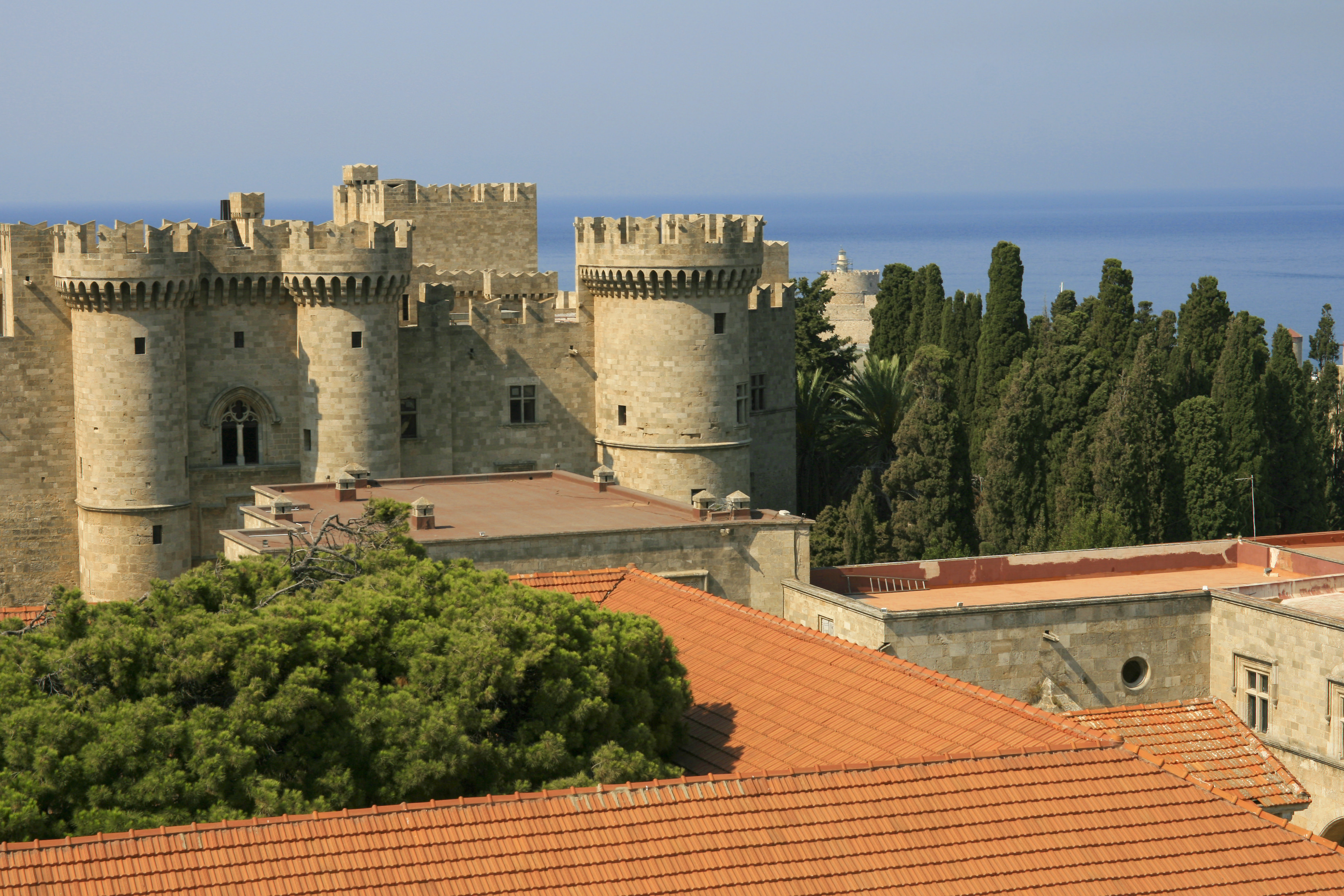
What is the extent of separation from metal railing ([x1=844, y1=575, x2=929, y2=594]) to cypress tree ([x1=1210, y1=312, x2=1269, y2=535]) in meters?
17.7

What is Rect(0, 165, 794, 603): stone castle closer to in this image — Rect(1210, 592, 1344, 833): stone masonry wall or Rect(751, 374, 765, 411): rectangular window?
Rect(751, 374, 765, 411): rectangular window

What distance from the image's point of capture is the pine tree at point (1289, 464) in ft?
186

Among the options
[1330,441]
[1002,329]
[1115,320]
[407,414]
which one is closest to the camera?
[407,414]

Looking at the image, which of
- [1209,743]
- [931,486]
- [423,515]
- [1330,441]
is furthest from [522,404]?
[1330,441]

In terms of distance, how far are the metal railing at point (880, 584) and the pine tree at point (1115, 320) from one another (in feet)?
87.3

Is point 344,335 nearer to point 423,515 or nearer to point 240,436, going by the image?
point 240,436

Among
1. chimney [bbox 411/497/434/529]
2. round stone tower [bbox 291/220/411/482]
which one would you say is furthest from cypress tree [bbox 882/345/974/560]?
chimney [bbox 411/497/434/529]

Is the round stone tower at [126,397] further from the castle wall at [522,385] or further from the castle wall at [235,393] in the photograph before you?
the castle wall at [522,385]

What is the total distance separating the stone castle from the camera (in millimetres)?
47031

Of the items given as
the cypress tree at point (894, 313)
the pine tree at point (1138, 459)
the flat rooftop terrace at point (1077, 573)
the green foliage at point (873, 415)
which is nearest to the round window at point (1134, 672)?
the flat rooftop terrace at point (1077, 573)

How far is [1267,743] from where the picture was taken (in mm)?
35344

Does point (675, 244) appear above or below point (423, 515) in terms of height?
above

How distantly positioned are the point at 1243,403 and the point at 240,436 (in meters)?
29.9

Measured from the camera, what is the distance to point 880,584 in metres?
40.9
